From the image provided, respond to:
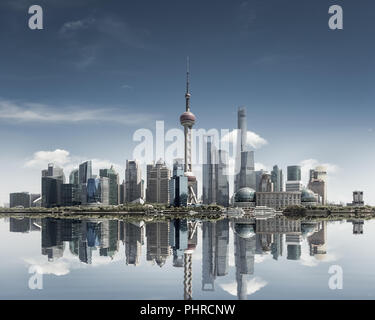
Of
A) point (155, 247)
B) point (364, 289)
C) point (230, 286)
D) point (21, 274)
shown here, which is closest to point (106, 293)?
point (230, 286)

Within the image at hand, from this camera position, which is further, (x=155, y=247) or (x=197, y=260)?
(x=155, y=247)

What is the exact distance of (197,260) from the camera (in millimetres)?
46750

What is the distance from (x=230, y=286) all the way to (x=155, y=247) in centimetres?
2679

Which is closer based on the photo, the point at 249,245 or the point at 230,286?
the point at 230,286
